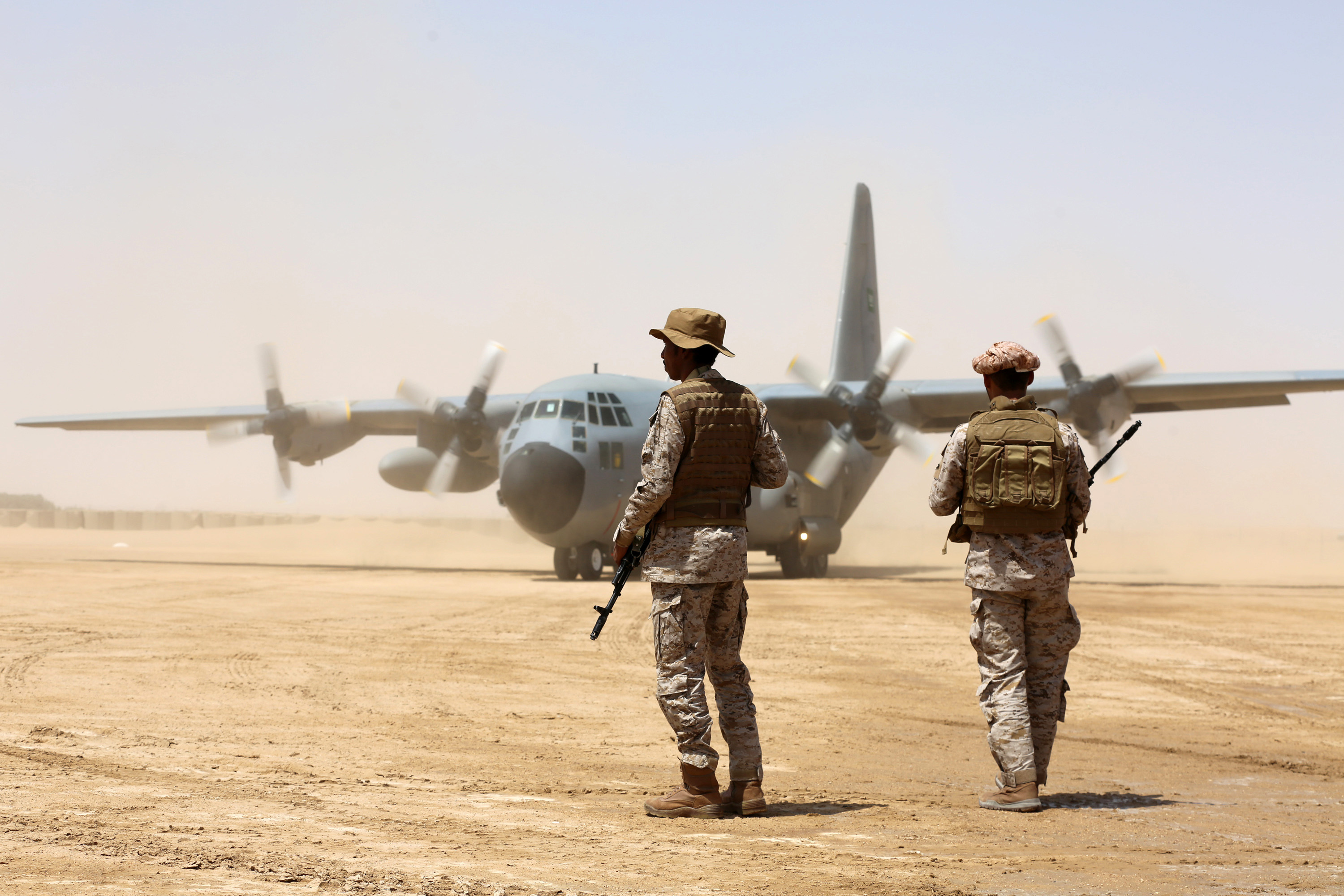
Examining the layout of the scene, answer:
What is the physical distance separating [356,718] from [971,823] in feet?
12.5

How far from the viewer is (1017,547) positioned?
5.04 metres

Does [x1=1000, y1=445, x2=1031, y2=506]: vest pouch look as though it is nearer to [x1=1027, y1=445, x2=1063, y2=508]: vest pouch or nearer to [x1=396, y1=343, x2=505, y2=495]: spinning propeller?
[x1=1027, y1=445, x2=1063, y2=508]: vest pouch

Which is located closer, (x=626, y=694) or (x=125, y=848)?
(x=125, y=848)

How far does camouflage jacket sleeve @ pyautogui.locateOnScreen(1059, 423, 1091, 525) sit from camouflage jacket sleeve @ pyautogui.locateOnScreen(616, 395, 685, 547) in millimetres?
1638

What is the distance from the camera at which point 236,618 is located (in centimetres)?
1317

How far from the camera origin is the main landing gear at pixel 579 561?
21281 millimetres

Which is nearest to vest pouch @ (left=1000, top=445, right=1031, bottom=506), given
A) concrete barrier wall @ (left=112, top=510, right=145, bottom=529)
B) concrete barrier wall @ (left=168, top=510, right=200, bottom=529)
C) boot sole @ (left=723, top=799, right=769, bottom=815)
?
boot sole @ (left=723, top=799, right=769, bottom=815)

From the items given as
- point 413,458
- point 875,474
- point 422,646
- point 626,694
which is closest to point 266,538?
point 413,458

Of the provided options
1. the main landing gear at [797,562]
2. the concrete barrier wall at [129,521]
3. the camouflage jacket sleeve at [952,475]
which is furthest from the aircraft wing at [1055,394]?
the concrete barrier wall at [129,521]

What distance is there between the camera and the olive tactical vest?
5.01 meters

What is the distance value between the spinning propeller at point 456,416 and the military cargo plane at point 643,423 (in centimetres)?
3

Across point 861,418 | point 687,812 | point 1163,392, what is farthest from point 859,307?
point 687,812

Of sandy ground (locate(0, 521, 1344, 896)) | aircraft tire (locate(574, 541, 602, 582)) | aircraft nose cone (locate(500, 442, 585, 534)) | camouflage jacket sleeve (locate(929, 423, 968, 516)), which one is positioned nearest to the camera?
sandy ground (locate(0, 521, 1344, 896))

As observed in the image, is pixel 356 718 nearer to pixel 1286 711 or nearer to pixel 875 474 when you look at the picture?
pixel 1286 711
